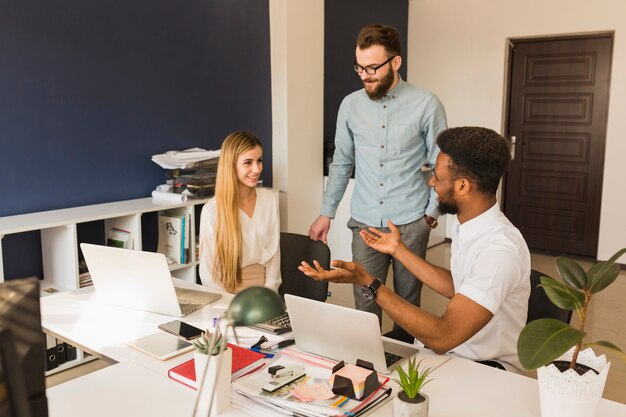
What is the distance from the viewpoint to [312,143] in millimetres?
4898

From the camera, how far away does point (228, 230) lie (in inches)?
104

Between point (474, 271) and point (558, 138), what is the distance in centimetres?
459

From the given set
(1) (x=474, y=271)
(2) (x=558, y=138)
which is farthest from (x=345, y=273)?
(2) (x=558, y=138)

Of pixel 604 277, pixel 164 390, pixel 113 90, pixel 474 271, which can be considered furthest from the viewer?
pixel 113 90

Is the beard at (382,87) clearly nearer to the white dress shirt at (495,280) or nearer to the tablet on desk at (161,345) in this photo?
the white dress shirt at (495,280)

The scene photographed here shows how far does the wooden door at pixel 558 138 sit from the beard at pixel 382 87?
11.6ft

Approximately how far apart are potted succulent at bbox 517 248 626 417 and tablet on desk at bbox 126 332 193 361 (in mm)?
992

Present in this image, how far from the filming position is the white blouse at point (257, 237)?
2.67 meters

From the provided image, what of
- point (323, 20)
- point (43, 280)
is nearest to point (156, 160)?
point (43, 280)

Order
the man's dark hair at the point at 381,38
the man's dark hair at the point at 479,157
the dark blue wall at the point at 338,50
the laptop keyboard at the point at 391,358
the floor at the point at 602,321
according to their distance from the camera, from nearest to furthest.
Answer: the laptop keyboard at the point at 391,358
the man's dark hair at the point at 479,157
the man's dark hair at the point at 381,38
the floor at the point at 602,321
the dark blue wall at the point at 338,50

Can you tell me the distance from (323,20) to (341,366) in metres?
3.80

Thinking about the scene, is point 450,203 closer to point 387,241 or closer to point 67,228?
point 387,241

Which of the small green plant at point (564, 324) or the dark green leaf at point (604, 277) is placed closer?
the small green plant at point (564, 324)

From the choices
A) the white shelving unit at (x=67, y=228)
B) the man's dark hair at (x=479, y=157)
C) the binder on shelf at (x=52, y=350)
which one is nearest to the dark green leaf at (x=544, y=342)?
the man's dark hair at (x=479, y=157)
